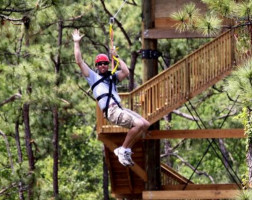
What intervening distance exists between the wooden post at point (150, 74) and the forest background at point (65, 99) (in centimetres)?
122

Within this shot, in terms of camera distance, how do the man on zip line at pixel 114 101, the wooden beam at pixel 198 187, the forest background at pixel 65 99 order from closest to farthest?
the man on zip line at pixel 114 101 < the forest background at pixel 65 99 < the wooden beam at pixel 198 187

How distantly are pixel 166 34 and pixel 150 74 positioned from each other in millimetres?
1029

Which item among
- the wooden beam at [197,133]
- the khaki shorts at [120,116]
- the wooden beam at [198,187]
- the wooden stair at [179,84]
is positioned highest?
the wooden stair at [179,84]

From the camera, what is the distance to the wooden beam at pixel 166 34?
2677 cm

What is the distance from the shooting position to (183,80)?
25453 mm

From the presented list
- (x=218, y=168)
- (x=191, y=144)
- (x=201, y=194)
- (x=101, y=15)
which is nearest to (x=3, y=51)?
(x=201, y=194)

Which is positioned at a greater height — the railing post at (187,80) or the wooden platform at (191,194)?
the railing post at (187,80)

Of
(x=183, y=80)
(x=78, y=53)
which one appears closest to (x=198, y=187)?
(x=183, y=80)

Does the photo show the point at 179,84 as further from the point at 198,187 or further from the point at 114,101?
the point at 114,101

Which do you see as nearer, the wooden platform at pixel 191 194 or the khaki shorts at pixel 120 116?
the khaki shorts at pixel 120 116

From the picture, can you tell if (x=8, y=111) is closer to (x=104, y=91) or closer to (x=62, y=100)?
(x=62, y=100)

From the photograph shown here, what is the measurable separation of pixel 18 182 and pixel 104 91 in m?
7.54

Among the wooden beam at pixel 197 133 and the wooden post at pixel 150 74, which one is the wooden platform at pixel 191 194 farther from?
the wooden beam at pixel 197 133

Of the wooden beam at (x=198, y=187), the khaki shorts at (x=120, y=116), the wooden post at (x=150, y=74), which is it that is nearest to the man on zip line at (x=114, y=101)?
the khaki shorts at (x=120, y=116)
